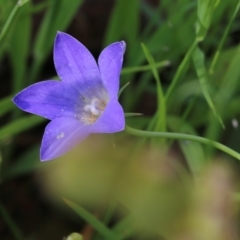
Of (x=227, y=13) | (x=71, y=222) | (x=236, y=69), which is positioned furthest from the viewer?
(x=227, y=13)

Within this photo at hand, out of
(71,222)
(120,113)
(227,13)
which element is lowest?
(71,222)

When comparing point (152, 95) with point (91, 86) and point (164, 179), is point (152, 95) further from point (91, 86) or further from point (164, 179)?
point (164, 179)

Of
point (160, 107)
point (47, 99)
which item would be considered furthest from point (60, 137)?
point (160, 107)

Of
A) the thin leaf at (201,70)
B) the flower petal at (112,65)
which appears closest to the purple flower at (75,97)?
the flower petal at (112,65)

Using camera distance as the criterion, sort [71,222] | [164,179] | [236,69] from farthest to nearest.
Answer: [71,222] < [236,69] < [164,179]

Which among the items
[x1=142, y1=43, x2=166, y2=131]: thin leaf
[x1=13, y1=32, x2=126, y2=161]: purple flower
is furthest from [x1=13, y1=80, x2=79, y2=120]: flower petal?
[x1=142, y1=43, x2=166, y2=131]: thin leaf

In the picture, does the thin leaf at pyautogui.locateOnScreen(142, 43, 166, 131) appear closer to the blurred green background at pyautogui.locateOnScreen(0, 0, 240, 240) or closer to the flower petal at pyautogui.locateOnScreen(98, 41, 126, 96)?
the blurred green background at pyautogui.locateOnScreen(0, 0, 240, 240)

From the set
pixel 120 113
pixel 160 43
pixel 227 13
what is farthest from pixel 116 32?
pixel 120 113

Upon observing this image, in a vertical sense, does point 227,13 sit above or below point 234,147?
above
